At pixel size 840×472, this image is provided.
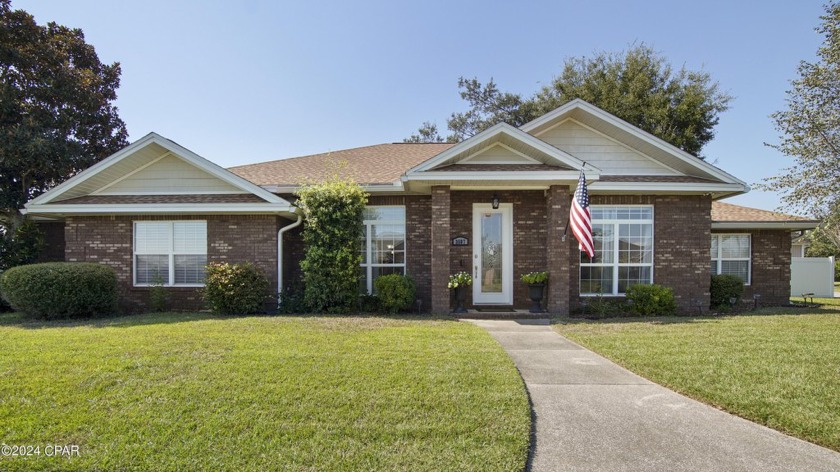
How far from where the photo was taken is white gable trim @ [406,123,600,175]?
9.41 meters

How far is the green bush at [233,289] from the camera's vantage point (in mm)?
9531

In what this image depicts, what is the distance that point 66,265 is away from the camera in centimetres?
936

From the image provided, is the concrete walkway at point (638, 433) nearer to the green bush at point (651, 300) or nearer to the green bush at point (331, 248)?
the green bush at point (331, 248)

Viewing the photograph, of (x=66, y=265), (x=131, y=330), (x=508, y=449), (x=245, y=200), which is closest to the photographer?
(x=508, y=449)

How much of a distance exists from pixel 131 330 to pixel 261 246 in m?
3.53

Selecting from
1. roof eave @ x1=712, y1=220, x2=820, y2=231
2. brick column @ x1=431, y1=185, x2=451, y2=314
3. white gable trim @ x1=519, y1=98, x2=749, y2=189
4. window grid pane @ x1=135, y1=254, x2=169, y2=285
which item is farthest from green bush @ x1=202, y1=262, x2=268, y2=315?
roof eave @ x1=712, y1=220, x2=820, y2=231

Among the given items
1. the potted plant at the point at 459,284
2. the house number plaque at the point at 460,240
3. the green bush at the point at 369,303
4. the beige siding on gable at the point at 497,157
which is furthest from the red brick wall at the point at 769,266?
the green bush at the point at 369,303

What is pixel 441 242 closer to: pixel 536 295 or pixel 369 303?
pixel 369 303

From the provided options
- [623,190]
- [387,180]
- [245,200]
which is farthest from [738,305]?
[245,200]

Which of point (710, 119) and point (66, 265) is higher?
point (710, 119)

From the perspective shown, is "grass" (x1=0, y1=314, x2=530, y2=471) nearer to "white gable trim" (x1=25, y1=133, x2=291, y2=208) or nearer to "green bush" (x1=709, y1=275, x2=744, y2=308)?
"white gable trim" (x1=25, y1=133, x2=291, y2=208)

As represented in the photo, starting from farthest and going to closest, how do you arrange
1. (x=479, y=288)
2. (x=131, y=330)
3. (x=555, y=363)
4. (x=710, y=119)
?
(x=710, y=119) < (x=479, y=288) < (x=131, y=330) < (x=555, y=363)

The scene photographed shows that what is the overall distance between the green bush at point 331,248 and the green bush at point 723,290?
9.86 m

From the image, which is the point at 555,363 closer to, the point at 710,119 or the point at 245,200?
the point at 245,200
